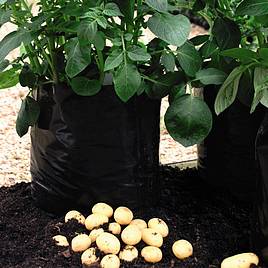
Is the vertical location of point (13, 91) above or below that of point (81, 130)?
below

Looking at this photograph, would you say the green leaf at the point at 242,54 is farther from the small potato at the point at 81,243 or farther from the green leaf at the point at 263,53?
the small potato at the point at 81,243

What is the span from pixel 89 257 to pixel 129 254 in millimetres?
86

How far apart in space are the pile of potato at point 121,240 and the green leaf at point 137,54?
362 mm

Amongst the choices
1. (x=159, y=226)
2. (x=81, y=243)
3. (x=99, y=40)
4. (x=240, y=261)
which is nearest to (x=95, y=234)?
(x=81, y=243)

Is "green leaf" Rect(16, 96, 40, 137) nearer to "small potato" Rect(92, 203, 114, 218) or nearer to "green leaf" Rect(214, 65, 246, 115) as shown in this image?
"small potato" Rect(92, 203, 114, 218)

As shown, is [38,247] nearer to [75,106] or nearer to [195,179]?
[75,106]

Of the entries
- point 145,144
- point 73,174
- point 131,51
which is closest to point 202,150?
point 145,144

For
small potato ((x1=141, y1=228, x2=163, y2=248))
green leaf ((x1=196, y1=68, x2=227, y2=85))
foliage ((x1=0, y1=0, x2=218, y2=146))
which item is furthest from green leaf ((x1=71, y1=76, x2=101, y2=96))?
small potato ((x1=141, y1=228, x2=163, y2=248))

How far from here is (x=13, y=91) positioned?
380 cm

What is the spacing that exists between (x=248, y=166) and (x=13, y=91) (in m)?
2.27

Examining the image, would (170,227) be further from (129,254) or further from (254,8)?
(254,8)

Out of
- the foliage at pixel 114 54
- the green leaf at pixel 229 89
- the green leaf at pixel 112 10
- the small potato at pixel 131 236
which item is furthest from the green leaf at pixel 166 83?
the small potato at pixel 131 236

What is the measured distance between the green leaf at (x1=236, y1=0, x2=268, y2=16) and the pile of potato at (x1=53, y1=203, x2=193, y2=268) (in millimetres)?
514

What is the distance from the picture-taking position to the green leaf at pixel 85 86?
146 centimetres
